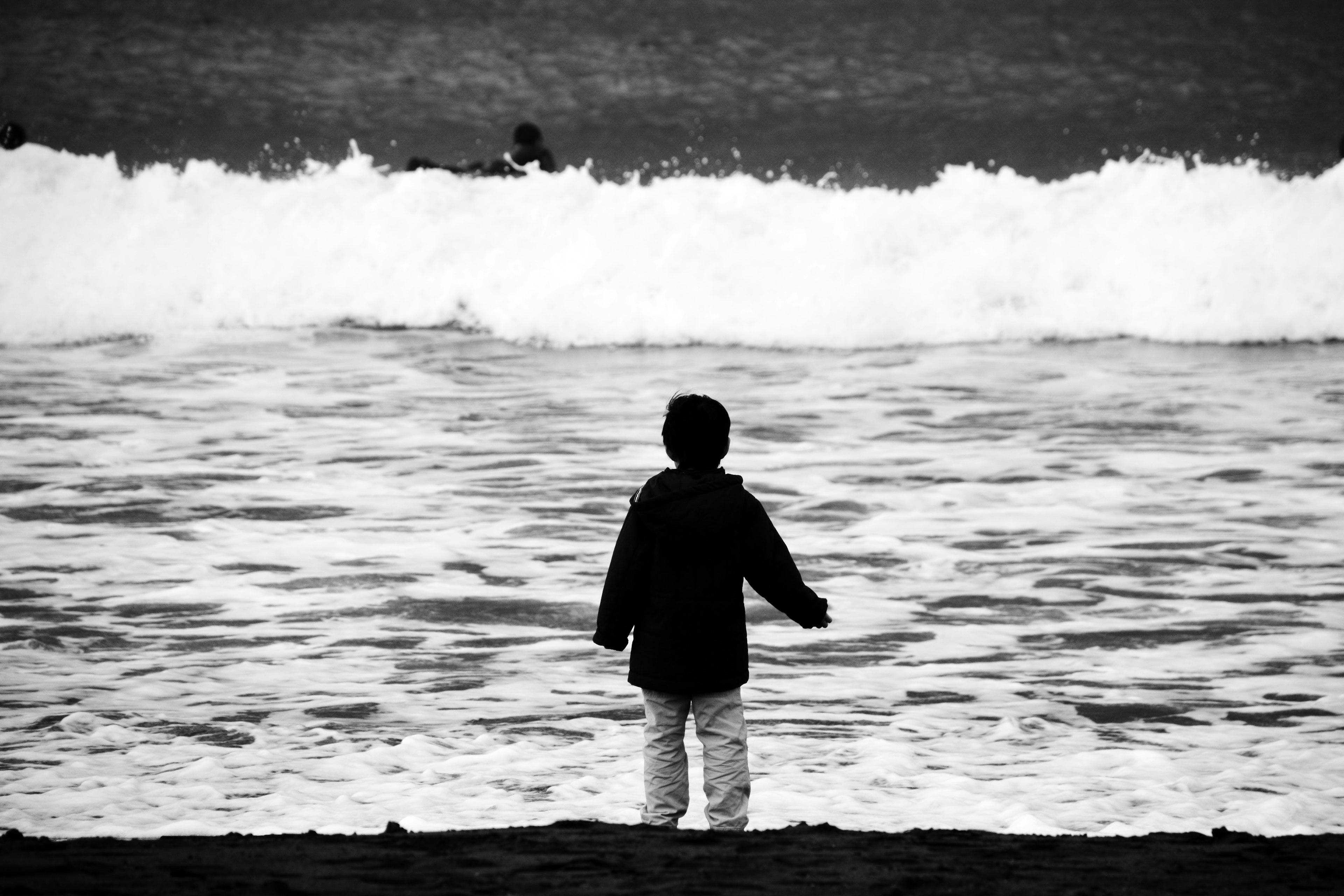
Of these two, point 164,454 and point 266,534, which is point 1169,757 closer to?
point 266,534

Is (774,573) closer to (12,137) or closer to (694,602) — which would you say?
(694,602)

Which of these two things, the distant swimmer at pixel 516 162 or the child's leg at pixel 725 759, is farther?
the distant swimmer at pixel 516 162

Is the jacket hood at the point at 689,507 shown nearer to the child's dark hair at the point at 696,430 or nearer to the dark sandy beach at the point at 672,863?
the child's dark hair at the point at 696,430

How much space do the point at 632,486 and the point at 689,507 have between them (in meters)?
5.55

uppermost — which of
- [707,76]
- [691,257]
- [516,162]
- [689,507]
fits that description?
[707,76]

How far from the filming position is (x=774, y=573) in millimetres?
4289

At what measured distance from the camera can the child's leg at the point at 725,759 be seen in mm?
4258

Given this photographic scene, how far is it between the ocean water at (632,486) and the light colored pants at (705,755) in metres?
0.34

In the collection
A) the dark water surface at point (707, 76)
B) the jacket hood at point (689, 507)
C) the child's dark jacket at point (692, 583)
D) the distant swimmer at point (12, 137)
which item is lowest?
the child's dark jacket at point (692, 583)

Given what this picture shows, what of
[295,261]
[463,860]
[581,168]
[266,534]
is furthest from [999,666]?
[581,168]

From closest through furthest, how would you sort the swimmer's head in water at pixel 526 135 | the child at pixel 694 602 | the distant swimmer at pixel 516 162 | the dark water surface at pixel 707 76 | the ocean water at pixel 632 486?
the child at pixel 694 602
the ocean water at pixel 632 486
the distant swimmer at pixel 516 162
the swimmer's head in water at pixel 526 135
the dark water surface at pixel 707 76

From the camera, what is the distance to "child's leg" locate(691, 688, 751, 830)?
426 centimetres

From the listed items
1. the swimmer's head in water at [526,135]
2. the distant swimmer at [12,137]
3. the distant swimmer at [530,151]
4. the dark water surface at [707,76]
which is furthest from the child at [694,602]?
the dark water surface at [707,76]

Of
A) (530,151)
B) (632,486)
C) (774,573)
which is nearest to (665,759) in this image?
(774,573)
